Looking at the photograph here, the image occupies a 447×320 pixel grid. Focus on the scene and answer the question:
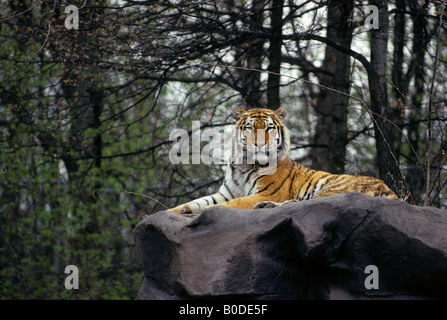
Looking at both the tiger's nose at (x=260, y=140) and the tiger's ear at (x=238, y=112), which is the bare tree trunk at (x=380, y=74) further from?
the tiger's nose at (x=260, y=140)

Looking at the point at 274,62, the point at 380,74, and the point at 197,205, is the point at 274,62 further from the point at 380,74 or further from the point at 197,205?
the point at 197,205

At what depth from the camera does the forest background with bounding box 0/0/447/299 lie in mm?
8703

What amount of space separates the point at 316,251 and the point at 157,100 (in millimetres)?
8802

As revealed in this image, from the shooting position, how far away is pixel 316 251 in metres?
4.55

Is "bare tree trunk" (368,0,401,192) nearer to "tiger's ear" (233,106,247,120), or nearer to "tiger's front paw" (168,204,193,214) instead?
"tiger's ear" (233,106,247,120)

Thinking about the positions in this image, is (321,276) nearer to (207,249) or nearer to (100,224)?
(207,249)

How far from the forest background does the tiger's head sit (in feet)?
2.87

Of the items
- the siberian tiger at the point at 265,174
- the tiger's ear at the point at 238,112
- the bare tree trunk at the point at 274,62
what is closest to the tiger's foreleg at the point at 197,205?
the siberian tiger at the point at 265,174

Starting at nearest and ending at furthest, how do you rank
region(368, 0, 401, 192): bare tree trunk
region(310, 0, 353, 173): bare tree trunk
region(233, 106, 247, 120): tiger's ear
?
1. region(233, 106, 247, 120): tiger's ear
2. region(368, 0, 401, 192): bare tree trunk
3. region(310, 0, 353, 173): bare tree trunk

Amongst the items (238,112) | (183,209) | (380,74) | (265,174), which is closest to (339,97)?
(380,74)

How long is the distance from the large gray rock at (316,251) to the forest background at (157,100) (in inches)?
82.9

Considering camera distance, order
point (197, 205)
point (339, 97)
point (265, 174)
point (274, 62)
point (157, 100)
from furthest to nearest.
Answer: point (157, 100) → point (339, 97) → point (274, 62) → point (265, 174) → point (197, 205)

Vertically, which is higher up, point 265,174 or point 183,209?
point 265,174

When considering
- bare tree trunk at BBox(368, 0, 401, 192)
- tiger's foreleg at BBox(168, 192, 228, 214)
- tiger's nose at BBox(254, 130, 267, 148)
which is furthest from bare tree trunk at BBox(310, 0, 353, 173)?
tiger's foreleg at BBox(168, 192, 228, 214)
